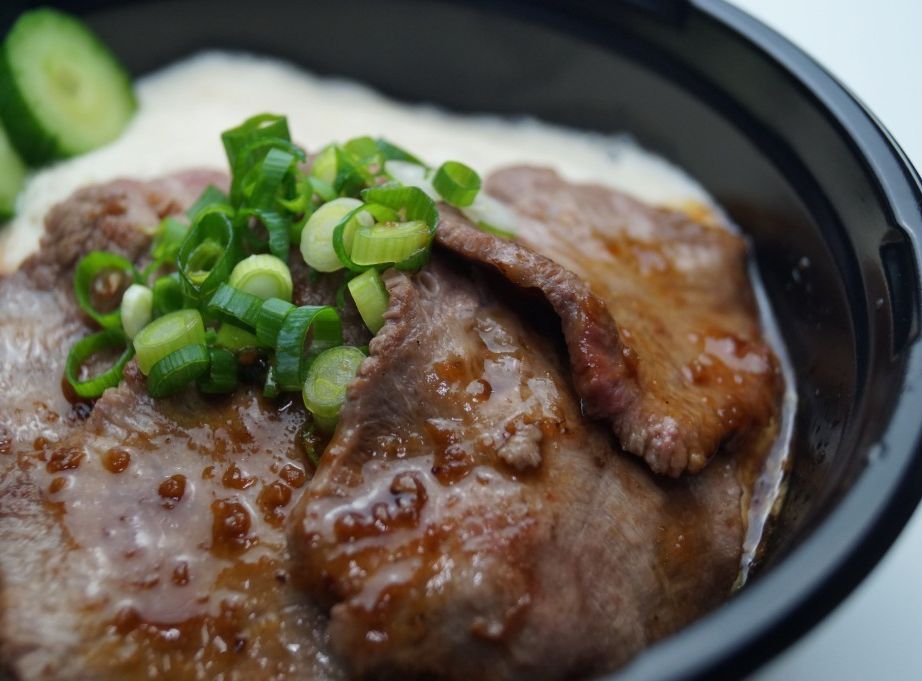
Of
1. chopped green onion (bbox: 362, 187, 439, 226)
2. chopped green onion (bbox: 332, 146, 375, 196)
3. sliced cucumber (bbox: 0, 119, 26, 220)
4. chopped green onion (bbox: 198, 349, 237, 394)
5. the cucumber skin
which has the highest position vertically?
chopped green onion (bbox: 362, 187, 439, 226)

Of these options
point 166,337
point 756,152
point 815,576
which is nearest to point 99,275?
point 166,337

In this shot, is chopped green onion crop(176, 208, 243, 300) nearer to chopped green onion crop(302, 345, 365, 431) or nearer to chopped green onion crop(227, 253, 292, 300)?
chopped green onion crop(227, 253, 292, 300)

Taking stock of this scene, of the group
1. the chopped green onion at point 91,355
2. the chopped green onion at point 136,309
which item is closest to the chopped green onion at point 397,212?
the chopped green onion at point 136,309

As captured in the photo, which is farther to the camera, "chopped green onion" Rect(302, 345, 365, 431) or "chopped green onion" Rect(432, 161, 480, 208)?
"chopped green onion" Rect(432, 161, 480, 208)

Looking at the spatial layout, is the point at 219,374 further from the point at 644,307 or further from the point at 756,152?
the point at 756,152

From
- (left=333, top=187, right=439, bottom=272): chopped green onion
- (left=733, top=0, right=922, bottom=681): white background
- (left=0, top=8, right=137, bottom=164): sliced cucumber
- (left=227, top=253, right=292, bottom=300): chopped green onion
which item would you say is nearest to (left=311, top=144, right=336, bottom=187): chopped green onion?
(left=333, top=187, right=439, bottom=272): chopped green onion

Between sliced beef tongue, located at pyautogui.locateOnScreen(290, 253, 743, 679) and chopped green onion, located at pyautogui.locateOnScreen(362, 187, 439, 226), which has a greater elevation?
chopped green onion, located at pyautogui.locateOnScreen(362, 187, 439, 226)
